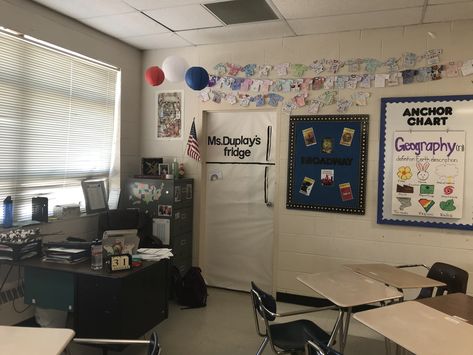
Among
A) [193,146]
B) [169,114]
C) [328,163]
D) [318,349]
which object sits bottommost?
[318,349]

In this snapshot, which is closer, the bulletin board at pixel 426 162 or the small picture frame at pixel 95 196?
the bulletin board at pixel 426 162

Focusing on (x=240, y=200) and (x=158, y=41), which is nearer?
(x=158, y=41)

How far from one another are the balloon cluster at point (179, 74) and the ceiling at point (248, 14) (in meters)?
0.35

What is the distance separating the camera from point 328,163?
391 cm

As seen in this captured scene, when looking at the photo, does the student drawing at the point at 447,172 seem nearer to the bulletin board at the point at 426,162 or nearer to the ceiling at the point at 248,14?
the bulletin board at the point at 426,162

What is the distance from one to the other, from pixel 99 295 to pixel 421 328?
198 cm

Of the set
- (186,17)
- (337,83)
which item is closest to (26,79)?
(186,17)

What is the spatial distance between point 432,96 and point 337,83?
890 millimetres

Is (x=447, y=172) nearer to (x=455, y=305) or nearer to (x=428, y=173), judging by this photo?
(x=428, y=173)

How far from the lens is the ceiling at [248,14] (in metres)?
3.19

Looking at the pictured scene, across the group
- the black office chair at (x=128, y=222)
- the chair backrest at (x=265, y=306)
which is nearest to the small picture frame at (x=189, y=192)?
the black office chair at (x=128, y=222)

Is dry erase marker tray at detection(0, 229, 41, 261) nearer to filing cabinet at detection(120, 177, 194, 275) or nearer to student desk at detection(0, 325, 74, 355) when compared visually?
student desk at detection(0, 325, 74, 355)

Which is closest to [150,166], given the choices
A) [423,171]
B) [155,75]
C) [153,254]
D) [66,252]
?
[155,75]

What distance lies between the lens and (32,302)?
9.26 feet
